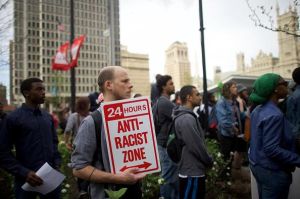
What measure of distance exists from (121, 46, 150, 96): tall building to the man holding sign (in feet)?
448

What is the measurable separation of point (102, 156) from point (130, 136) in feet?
0.90

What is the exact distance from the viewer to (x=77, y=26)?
11394cm

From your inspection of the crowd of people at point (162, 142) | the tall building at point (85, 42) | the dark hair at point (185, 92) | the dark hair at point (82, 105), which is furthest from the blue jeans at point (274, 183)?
the tall building at point (85, 42)

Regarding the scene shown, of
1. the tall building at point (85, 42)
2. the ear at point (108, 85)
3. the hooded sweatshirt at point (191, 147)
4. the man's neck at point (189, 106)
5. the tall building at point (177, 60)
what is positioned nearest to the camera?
the ear at point (108, 85)

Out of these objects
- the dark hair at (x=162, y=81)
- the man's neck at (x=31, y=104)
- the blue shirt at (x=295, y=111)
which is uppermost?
the dark hair at (x=162, y=81)

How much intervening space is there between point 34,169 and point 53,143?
466mm

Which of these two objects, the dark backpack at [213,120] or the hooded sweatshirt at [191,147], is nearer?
the hooded sweatshirt at [191,147]

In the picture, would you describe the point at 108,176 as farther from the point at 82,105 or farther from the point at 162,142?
the point at 82,105

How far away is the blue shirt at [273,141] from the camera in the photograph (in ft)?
9.13

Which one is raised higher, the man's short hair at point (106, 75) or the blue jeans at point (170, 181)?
the man's short hair at point (106, 75)

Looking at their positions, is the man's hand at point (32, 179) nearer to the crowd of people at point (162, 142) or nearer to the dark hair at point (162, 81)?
the crowd of people at point (162, 142)

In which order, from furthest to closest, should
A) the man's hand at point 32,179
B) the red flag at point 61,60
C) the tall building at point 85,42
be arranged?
1. the tall building at point 85,42
2. the red flag at point 61,60
3. the man's hand at point 32,179

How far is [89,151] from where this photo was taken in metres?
2.17

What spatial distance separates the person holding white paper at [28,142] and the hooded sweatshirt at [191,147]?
1.67 metres
